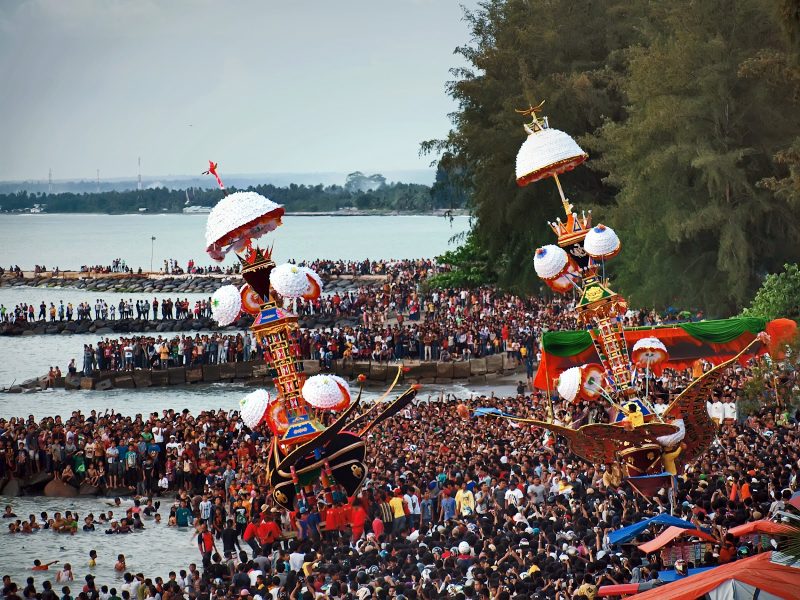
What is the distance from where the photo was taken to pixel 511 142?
55.8m

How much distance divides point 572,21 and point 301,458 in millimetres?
36186

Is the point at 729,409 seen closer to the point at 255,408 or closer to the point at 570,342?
the point at 570,342

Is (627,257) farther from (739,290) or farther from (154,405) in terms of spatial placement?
(154,405)

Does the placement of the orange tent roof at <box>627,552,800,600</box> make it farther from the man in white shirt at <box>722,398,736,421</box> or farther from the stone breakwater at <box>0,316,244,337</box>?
the stone breakwater at <box>0,316,244,337</box>

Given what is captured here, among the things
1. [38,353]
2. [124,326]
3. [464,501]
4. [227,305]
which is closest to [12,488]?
[227,305]

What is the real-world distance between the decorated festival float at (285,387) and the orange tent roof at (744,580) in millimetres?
11069

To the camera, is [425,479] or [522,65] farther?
[522,65]

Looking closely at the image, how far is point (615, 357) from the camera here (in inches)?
991

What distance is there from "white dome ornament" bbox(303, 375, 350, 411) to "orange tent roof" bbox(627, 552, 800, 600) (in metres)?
11.5

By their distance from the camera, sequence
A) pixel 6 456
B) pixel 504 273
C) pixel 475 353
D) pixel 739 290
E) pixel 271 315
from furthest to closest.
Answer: pixel 504 273
pixel 475 353
pixel 739 290
pixel 6 456
pixel 271 315

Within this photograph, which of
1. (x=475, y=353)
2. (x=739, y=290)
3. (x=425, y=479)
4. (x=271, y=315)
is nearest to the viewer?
(x=425, y=479)

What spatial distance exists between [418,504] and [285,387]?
14.4ft

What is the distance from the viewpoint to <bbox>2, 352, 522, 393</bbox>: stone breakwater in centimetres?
4606

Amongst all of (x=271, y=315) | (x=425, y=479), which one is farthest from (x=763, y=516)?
(x=271, y=315)
